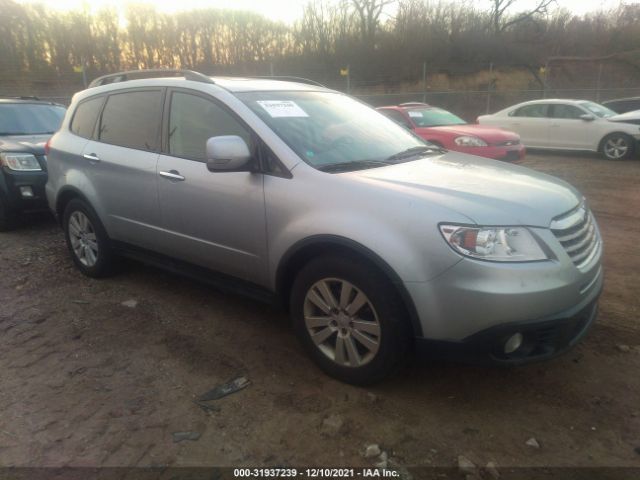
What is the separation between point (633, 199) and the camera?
7.60 metres

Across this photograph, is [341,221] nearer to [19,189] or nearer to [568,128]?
[19,189]

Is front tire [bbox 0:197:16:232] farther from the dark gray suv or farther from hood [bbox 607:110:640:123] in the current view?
hood [bbox 607:110:640:123]

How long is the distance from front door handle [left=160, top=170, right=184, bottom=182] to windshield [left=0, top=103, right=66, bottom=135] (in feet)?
14.4

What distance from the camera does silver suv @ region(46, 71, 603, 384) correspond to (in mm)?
2494

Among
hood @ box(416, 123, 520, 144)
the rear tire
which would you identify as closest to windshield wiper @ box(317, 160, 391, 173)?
the rear tire

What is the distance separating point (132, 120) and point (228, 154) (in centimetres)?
154

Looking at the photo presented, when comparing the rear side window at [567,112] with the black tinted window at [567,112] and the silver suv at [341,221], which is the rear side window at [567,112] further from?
the silver suv at [341,221]

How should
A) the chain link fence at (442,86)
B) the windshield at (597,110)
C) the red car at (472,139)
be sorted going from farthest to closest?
the chain link fence at (442,86), the windshield at (597,110), the red car at (472,139)

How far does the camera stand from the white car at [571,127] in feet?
38.8

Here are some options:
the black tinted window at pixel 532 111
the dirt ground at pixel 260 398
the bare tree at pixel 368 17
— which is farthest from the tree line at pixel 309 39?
the dirt ground at pixel 260 398

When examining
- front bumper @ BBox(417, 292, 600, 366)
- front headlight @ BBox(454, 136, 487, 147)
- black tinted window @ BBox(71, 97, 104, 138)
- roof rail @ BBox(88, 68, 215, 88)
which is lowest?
front bumper @ BBox(417, 292, 600, 366)

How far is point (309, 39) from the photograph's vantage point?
87.7ft

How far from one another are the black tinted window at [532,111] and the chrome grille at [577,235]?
11321 mm

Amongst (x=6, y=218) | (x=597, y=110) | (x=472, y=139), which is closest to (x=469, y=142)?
(x=472, y=139)
